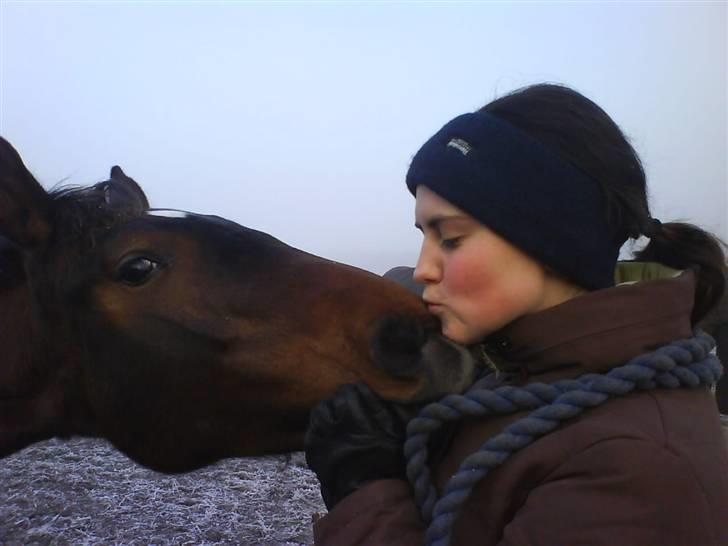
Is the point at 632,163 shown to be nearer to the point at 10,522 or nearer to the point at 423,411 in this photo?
the point at 423,411

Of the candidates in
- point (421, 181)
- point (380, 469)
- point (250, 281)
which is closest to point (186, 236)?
point (250, 281)

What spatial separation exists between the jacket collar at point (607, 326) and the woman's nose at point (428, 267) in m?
0.19

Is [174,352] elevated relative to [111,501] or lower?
elevated

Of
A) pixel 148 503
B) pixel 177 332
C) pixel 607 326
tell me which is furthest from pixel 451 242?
pixel 148 503

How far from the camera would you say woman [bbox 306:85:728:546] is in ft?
2.93

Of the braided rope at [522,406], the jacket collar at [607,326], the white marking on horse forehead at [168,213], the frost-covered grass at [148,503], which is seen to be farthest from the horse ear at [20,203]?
the frost-covered grass at [148,503]

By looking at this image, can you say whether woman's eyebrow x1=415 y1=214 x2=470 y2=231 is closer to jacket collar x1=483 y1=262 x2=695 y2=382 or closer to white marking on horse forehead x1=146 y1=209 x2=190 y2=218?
jacket collar x1=483 y1=262 x2=695 y2=382

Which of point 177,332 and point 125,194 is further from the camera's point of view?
A: point 125,194

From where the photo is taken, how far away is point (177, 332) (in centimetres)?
147

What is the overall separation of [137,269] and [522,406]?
95cm

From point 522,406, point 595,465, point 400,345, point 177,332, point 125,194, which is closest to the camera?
point 595,465

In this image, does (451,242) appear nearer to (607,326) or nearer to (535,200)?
(535,200)

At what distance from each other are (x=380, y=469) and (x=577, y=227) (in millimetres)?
549

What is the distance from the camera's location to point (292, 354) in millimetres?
1374
